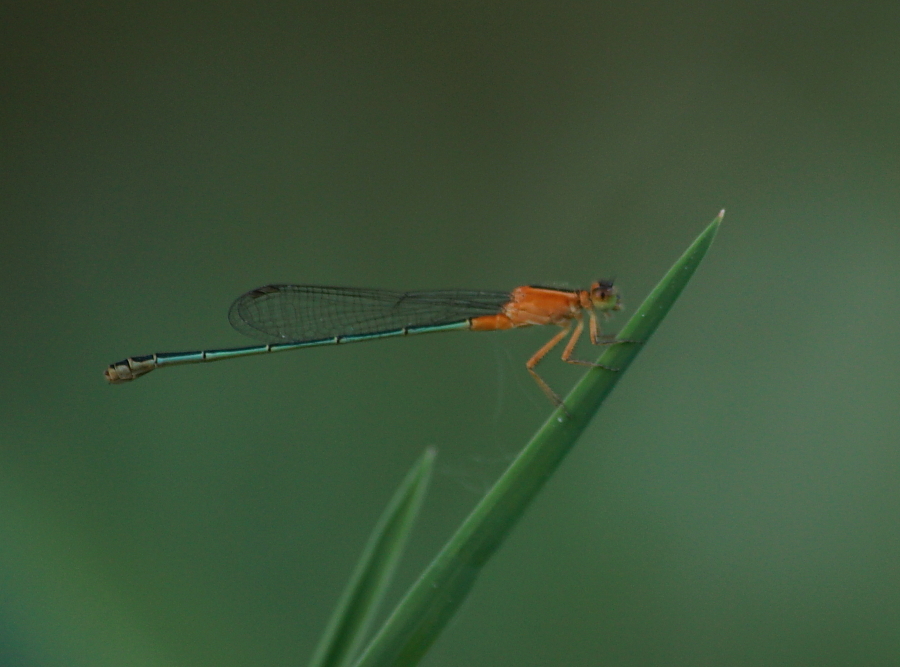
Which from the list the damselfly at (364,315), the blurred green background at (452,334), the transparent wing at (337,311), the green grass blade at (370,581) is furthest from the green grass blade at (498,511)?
the transparent wing at (337,311)

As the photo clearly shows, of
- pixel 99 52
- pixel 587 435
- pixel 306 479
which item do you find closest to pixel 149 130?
pixel 99 52

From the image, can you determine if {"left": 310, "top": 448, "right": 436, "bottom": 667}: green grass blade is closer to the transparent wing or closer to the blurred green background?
the blurred green background

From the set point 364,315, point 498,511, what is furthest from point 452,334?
point 498,511

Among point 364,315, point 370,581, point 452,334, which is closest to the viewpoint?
point 370,581

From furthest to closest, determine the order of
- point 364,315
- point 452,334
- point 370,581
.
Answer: point 452,334 < point 364,315 < point 370,581

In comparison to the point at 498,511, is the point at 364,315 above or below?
above

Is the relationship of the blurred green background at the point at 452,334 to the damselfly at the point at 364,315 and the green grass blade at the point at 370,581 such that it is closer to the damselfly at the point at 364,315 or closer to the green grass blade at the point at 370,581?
the damselfly at the point at 364,315

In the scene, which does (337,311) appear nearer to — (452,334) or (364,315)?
(364,315)
